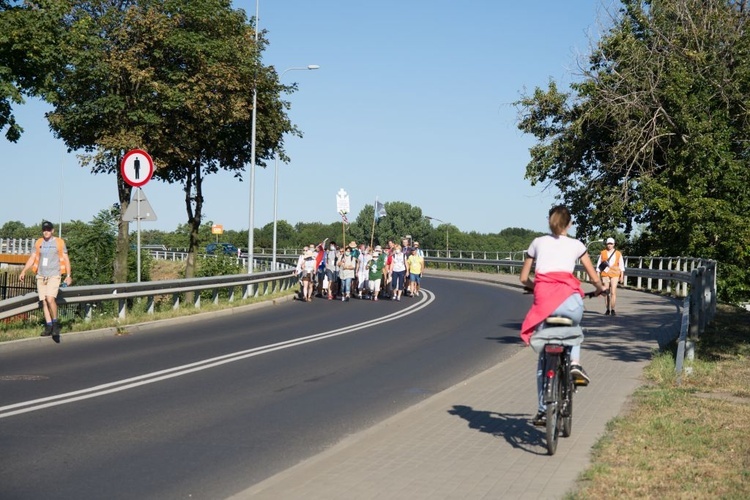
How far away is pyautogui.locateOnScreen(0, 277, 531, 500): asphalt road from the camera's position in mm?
7465

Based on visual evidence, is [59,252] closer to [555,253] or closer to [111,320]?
[111,320]

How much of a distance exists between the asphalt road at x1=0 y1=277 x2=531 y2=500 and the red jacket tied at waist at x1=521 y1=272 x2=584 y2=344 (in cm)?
203

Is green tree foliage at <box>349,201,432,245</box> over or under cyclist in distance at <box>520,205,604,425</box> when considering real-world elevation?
over

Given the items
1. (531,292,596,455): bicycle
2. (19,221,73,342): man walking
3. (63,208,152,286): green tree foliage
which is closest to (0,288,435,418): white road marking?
(19,221,73,342): man walking

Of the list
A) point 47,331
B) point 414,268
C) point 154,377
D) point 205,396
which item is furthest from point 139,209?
point 414,268

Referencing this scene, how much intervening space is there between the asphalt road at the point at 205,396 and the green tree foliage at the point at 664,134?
1505 centimetres

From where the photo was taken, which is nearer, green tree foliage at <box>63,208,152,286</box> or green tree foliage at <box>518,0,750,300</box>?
green tree foliage at <box>518,0,750,300</box>

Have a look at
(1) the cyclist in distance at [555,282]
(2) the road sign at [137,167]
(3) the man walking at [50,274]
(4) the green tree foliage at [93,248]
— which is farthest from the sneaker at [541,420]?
(4) the green tree foliage at [93,248]

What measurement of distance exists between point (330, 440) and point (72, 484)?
2544 millimetres

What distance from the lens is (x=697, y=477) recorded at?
6926 mm

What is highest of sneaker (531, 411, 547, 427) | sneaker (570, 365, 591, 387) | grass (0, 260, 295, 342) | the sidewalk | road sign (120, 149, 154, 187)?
road sign (120, 149, 154, 187)

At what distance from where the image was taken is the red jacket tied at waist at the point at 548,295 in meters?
8.16

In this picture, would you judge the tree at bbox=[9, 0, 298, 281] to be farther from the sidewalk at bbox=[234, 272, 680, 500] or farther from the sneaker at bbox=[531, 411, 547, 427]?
the sneaker at bbox=[531, 411, 547, 427]

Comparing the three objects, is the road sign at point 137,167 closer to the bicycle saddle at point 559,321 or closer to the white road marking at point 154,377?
the white road marking at point 154,377
